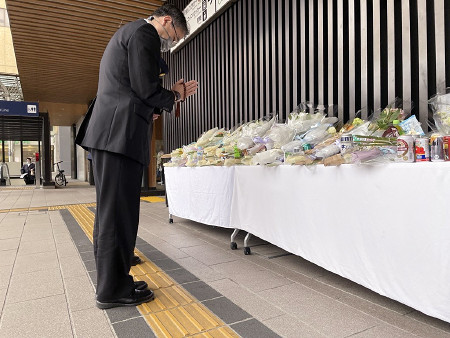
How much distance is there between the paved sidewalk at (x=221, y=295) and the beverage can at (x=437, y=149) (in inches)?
29.2

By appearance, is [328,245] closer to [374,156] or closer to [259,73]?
[374,156]

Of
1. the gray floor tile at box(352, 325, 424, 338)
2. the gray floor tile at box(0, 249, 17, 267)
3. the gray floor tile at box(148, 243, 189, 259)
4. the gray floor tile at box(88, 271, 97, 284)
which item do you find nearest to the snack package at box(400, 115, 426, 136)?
the gray floor tile at box(352, 325, 424, 338)

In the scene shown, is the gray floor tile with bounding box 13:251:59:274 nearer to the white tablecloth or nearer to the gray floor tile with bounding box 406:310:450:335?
the white tablecloth

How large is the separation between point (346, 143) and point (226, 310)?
3.50ft

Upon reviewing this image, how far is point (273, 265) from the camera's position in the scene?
2457mm

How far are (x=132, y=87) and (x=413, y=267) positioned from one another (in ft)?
5.09

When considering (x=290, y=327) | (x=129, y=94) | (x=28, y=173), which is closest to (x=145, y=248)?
(x=129, y=94)

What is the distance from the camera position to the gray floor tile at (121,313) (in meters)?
1.64

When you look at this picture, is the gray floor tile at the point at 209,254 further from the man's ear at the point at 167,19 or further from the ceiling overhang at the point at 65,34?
the ceiling overhang at the point at 65,34

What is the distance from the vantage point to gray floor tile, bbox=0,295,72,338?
1521 millimetres

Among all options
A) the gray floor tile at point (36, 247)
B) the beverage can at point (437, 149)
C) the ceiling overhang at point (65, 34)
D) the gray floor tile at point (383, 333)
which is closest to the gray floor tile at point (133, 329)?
the gray floor tile at point (383, 333)

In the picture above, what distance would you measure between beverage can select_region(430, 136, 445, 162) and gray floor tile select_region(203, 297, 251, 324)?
1.10 meters

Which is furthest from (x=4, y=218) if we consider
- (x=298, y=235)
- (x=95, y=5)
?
(x=298, y=235)

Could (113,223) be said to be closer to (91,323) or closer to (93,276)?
(91,323)
